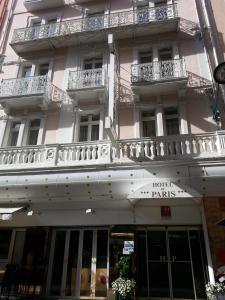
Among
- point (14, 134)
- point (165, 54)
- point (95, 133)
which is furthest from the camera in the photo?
point (165, 54)

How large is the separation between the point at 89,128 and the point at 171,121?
3.48 m

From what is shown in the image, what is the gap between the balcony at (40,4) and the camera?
15580 millimetres

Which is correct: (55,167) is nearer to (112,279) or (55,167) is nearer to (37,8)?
(112,279)

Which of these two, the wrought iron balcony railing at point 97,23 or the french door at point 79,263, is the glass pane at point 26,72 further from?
the french door at point 79,263

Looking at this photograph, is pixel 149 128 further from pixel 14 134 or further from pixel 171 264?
pixel 14 134

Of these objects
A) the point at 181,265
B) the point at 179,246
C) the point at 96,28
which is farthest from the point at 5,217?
the point at 96,28

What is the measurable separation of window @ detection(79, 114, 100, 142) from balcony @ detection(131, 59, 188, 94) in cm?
221

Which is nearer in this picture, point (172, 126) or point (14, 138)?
point (172, 126)

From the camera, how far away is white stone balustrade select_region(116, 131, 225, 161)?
9.37 meters

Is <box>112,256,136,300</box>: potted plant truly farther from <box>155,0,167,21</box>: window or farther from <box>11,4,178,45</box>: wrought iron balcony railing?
<box>155,0,167,21</box>: window

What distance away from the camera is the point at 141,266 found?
31.2 ft

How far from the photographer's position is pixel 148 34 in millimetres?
13359

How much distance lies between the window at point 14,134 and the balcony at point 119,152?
1.54 metres

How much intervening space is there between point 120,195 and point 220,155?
3614 mm
